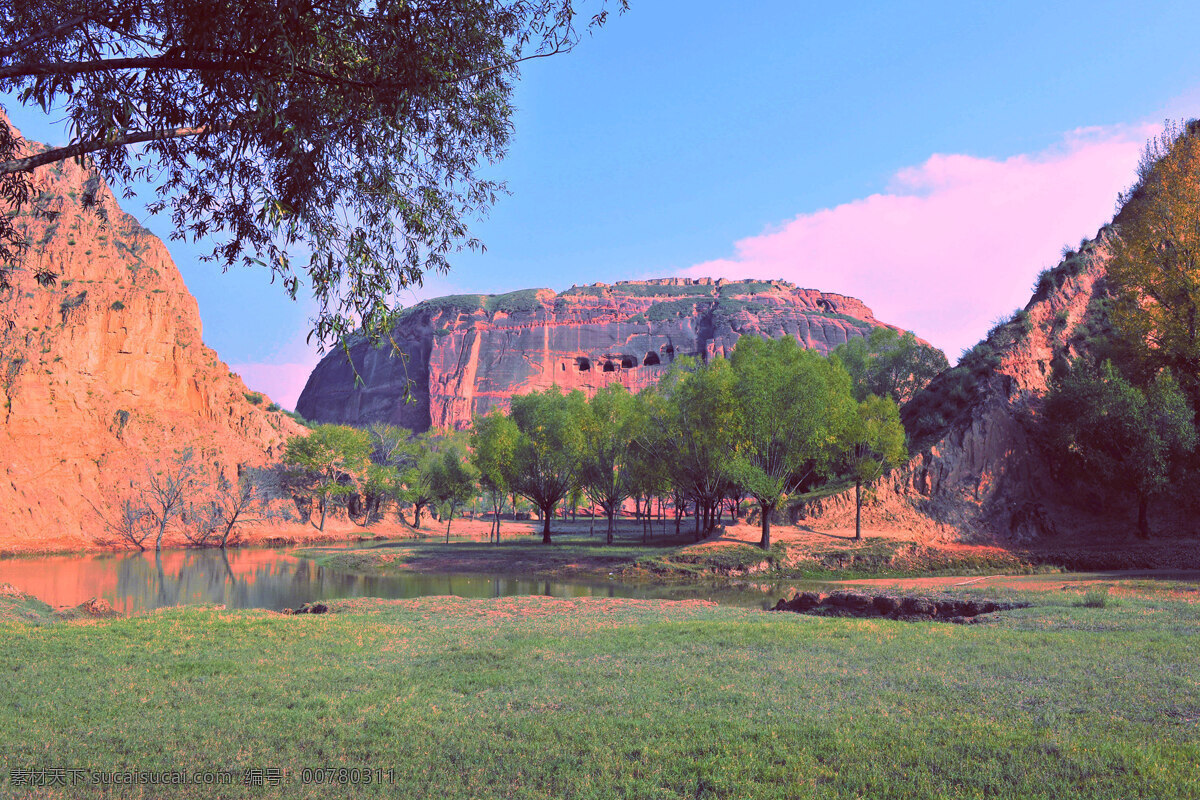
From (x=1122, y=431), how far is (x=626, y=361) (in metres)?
89.4

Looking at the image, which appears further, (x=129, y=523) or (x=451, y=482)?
(x=451, y=482)

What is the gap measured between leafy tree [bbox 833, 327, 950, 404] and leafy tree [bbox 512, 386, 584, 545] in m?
23.8

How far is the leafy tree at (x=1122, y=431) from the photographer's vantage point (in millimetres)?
27688

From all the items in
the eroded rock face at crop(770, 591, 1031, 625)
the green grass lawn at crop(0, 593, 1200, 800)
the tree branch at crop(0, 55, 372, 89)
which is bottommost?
the eroded rock face at crop(770, 591, 1031, 625)

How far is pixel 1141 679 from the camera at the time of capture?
24.9ft

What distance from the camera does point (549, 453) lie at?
4378 cm

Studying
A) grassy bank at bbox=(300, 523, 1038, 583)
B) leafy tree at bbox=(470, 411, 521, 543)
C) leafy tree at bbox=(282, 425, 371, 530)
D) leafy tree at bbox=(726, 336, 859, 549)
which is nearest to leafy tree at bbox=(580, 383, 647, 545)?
leafy tree at bbox=(470, 411, 521, 543)

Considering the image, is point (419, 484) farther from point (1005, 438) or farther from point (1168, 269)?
point (1168, 269)

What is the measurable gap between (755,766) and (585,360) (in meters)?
112

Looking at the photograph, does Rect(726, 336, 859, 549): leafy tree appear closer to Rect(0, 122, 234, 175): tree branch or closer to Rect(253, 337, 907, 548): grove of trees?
Rect(253, 337, 907, 548): grove of trees

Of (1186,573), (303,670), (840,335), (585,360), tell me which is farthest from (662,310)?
(303,670)

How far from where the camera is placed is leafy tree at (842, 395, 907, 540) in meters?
32.6

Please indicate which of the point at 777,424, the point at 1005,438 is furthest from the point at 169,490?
the point at 1005,438

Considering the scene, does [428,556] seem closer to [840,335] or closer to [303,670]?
[303,670]
